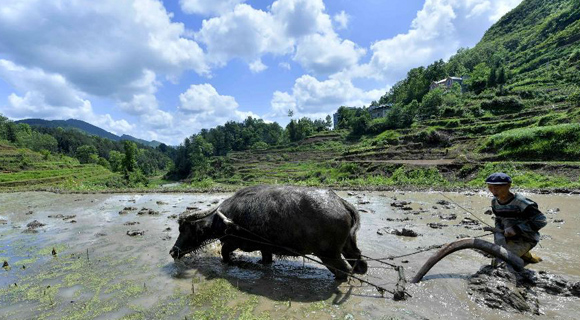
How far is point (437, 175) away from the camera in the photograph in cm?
2802

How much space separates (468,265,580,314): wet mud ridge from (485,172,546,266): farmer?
408 millimetres

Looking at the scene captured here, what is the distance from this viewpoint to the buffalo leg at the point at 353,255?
5954 millimetres

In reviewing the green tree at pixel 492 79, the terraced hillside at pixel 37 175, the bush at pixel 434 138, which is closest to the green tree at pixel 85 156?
the terraced hillside at pixel 37 175

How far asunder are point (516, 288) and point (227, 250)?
5662mm

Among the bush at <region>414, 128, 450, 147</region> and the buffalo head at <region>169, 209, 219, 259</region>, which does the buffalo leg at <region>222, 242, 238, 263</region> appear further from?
the bush at <region>414, 128, 450, 147</region>

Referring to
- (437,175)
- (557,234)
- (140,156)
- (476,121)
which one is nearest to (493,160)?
(437,175)

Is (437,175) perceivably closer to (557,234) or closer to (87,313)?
(557,234)

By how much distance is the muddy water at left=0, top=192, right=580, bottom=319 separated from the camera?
15.9 ft

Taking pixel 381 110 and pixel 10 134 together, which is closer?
pixel 10 134

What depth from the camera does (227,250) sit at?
7.20 meters

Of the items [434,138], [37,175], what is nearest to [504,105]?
[434,138]

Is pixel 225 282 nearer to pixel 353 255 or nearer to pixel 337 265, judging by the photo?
pixel 337 265

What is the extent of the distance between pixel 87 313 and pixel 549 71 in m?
90.1

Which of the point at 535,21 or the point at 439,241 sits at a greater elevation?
the point at 535,21
